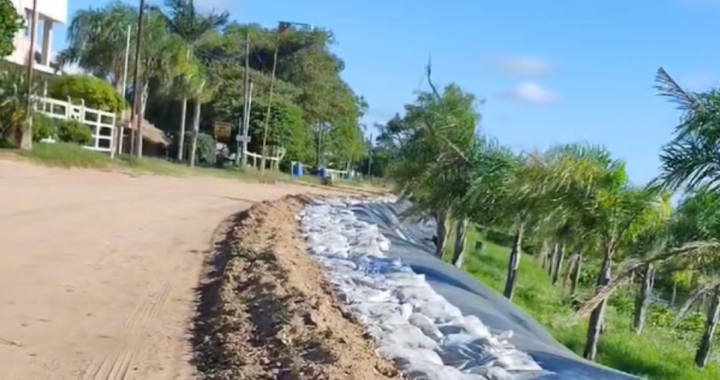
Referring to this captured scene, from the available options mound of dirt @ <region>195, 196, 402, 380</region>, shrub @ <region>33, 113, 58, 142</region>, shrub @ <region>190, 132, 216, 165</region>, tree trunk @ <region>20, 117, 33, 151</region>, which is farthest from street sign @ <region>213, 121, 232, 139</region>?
mound of dirt @ <region>195, 196, 402, 380</region>

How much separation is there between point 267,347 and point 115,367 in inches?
48.9

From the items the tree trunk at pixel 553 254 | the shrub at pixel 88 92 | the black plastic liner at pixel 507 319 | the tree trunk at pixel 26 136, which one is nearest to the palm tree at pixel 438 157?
the tree trunk at pixel 553 254

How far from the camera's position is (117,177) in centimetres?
3250

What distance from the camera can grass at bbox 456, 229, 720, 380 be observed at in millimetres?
20234

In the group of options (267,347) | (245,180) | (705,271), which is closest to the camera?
(267,347)

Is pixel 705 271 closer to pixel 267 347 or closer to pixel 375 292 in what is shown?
pixel 375 292

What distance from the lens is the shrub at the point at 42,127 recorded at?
111 ft

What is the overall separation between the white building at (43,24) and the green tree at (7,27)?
6.33 meters

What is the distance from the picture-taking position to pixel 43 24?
48.2 m

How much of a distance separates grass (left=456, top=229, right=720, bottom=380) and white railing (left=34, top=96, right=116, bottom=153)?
14.8m

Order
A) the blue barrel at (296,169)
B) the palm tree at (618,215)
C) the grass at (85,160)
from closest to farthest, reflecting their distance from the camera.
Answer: the palm tree at (618,215) → the grass at (85,160) → the blue barrel at (296,169)

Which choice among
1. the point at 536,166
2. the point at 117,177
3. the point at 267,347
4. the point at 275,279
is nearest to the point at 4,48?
the point at 117,177

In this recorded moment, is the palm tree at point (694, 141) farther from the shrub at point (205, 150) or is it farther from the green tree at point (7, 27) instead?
the shrub at point (205, 150)

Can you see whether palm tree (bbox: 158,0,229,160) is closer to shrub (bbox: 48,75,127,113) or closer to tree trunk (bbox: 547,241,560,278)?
shrub (bbox: 48,75,127,113)
